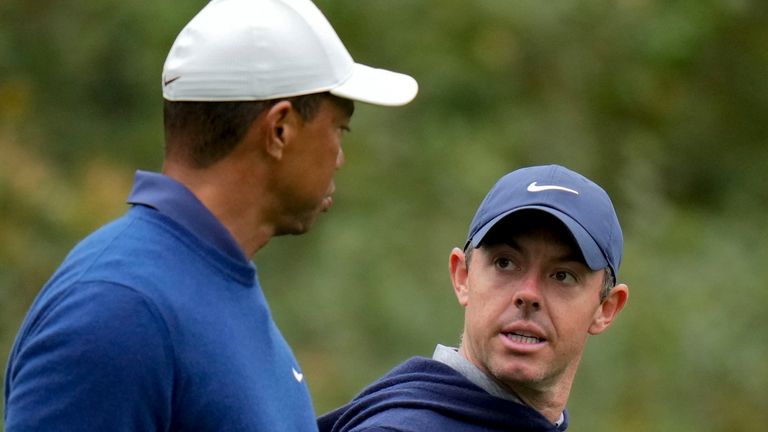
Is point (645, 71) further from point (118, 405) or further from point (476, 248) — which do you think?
point (118, 405)

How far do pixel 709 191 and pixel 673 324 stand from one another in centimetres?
217

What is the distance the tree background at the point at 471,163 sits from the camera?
7891 mm

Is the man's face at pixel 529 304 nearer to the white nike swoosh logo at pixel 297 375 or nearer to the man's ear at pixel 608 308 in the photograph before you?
the man's ear at pixel 608 308

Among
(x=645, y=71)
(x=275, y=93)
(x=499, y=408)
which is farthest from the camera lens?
(x=645, y=71)

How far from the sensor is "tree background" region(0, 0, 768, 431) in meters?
7.89

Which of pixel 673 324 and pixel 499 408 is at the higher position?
pixel 673 324

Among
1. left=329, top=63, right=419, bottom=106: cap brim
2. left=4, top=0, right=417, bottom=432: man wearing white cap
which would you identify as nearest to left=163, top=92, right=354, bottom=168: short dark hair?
left=4, top=0, right=417, bottom=432: man wearing white cap

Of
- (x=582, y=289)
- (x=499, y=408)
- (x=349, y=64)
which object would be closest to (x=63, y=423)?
(x=349, y=64)

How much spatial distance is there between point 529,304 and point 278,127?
0.72m

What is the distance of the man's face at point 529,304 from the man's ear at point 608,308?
0.21ft

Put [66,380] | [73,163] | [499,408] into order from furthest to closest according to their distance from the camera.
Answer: [73,163], [499,408], [66,380]

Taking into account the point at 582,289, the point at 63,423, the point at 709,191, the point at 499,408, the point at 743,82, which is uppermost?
the point at 743,82

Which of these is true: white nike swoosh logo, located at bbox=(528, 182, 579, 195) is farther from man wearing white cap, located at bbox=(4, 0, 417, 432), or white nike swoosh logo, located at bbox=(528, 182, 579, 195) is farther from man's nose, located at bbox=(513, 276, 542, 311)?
man wearing white cap, located at bbox=(4, 0, 417, 432)

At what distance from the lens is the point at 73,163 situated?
8938mm
